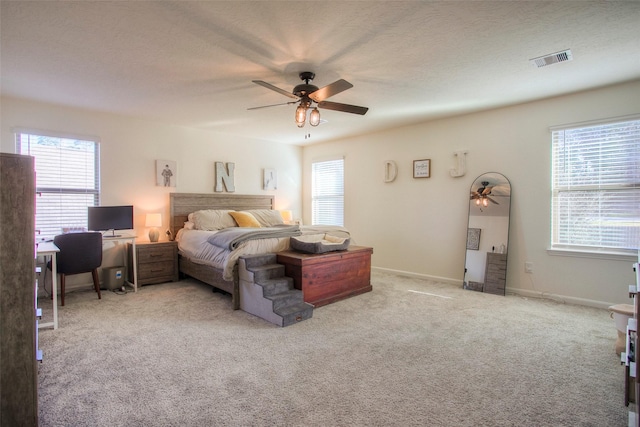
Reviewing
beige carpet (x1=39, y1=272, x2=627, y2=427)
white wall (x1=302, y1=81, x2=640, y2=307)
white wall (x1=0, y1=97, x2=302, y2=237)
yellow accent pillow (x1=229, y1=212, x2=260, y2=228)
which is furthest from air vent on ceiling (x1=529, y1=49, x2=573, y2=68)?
white wall (x1=0, y1=97, x2=302, y2=237)

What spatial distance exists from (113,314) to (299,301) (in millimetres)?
2033

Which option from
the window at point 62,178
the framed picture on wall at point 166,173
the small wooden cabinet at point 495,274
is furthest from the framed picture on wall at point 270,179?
the small wooden cabinet at point 495,274

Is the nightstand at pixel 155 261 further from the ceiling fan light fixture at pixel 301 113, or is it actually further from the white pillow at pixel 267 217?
the ceiling fan light fixture at pixel 301 113

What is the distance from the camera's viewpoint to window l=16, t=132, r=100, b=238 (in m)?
4.05

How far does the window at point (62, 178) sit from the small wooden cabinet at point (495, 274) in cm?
553

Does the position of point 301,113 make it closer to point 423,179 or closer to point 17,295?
point 17,295

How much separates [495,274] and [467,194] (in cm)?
117

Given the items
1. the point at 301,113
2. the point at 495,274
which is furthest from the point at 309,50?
the point at 495,274

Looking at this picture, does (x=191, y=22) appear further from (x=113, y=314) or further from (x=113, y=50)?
(x=113, y=314)

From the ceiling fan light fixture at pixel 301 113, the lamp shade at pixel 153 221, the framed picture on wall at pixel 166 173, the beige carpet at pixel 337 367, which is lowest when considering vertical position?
the beige carpet at pixel 337 367

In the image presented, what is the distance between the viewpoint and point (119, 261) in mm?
4652

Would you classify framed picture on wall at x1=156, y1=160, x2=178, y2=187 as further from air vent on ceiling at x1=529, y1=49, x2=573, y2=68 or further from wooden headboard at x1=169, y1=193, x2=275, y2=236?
air vent on ceiling at x1=529, y1=49, x2=573, y2=68

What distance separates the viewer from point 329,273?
3.71 m

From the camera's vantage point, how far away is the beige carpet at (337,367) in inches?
69.1
